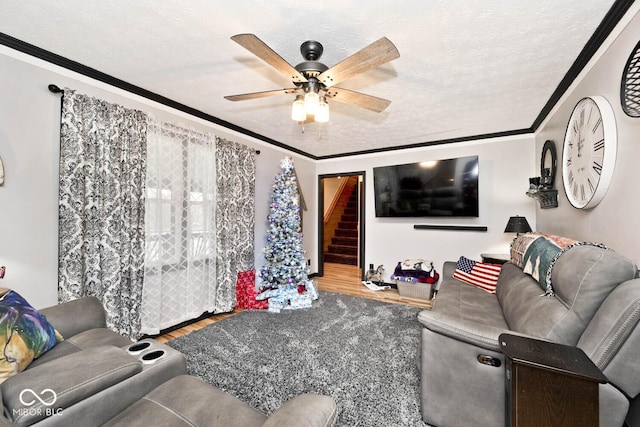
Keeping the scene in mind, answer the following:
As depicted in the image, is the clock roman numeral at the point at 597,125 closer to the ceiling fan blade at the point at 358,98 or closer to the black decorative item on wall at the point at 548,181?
the black decorative item on wall at the point at 548,181

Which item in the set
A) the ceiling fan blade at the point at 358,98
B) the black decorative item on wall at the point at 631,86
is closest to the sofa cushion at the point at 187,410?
the ceiling fan blade at the point at 358,98

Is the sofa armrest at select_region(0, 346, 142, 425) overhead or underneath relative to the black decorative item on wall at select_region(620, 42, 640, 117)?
underneath

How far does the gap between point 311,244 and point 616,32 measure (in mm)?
4512

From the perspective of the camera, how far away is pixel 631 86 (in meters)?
1.42

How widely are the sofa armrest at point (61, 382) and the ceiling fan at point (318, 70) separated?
5.26 ft

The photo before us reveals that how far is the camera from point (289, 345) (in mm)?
2502

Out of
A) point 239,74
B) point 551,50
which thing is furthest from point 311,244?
point 551,50

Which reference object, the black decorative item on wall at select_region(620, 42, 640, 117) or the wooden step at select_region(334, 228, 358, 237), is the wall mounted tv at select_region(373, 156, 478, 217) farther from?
the wooden step at select_region(334, 228, 358, 237)

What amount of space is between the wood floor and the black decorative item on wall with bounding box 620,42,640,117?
2.83 meters

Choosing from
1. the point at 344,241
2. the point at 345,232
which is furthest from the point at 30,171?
the point at 345,232

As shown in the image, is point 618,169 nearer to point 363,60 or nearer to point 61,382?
point 363,60

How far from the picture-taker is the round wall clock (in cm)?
165

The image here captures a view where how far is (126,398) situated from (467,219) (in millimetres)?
4333

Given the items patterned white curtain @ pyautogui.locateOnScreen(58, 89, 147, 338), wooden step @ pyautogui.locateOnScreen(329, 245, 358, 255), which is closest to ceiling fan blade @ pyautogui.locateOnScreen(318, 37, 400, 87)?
patterned white curtain @ pyautogui.locateOnScreen(58, 89, 147, 338)
